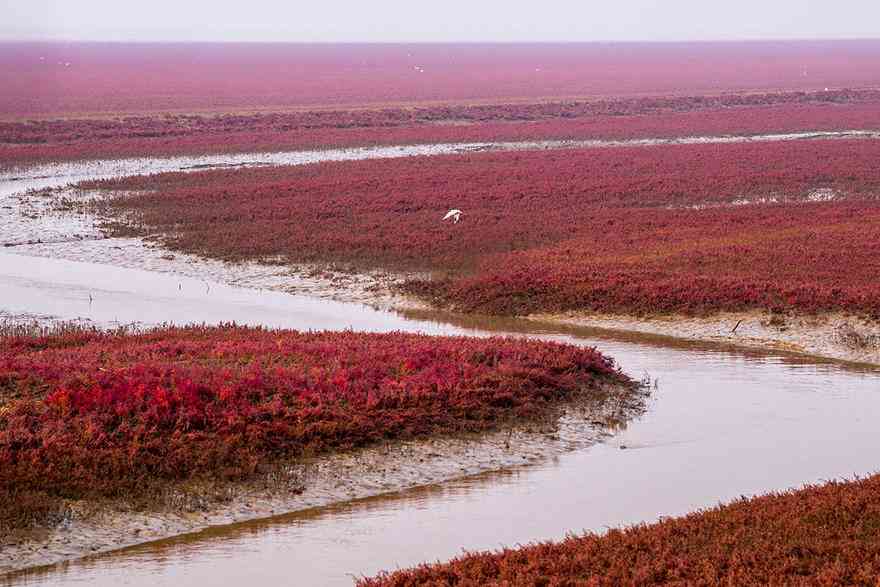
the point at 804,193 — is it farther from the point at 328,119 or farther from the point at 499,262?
the point at 328,119

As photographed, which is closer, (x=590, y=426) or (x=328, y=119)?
(x=590, y=426)

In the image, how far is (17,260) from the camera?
34.7 metres

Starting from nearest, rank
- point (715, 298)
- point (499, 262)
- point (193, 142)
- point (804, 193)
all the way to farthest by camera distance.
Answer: point (715, 298) < point (499, 262) < point (804, 193) < point (193, 142)

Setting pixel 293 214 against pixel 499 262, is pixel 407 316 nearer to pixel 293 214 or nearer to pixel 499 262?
pixel 499 262

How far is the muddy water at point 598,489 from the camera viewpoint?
42.6ft

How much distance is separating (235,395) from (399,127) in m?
64.5

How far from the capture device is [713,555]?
441 inches

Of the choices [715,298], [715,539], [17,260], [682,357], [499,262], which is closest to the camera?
[715,539]

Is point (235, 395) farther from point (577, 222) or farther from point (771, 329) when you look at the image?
point (577, 222)

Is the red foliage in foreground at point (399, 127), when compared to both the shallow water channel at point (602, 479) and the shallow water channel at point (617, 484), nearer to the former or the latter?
the shallow water channel at point (602, 479)

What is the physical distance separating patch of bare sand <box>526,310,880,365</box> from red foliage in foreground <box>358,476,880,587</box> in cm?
1147

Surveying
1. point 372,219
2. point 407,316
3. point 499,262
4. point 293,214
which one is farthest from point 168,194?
point 407,316

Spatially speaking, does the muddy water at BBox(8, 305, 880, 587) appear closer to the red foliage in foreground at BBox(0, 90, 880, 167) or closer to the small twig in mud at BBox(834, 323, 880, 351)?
the small twig in mud at BBox(834, 323, 880, 351)

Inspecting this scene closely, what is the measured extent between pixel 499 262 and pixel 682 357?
32.2 ft
